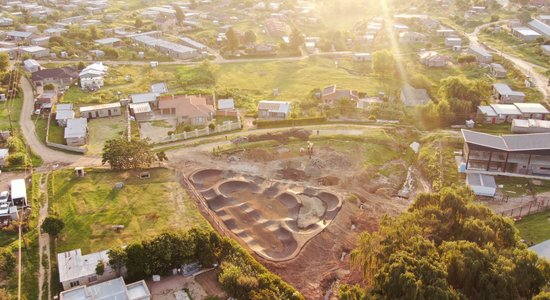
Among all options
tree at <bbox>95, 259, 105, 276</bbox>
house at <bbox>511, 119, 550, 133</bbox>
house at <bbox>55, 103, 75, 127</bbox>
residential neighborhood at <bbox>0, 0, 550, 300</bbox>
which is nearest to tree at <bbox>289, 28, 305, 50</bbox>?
residential neighborhood at <bbox>0, 0, 550, 300</bbox>

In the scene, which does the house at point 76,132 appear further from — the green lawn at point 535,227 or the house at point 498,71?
the house at point 498,71

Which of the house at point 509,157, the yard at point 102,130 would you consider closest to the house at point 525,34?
the house at point 509,157

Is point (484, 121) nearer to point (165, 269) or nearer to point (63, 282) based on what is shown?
point (165, 269)

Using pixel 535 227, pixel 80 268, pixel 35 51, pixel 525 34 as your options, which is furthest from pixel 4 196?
pixel 525 34

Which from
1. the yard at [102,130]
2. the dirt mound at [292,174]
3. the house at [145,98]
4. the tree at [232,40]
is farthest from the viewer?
the tree at [232,40]

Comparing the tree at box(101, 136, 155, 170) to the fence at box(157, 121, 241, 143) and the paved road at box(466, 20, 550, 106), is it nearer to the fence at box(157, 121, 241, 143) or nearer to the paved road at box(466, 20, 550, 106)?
the fence at box(157, 121, 241, 143)

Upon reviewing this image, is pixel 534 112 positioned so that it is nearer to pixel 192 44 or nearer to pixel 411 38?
pixel 411 38
